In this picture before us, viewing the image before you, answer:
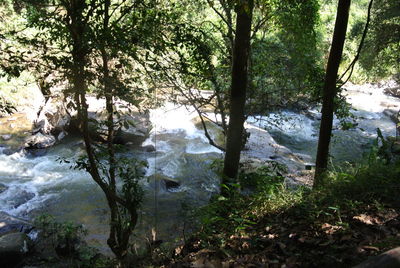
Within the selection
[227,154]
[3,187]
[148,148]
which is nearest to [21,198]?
[3,187]

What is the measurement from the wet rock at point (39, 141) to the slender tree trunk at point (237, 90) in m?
8.69

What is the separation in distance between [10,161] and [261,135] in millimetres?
8295

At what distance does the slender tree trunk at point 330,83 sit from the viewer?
15.3 feet

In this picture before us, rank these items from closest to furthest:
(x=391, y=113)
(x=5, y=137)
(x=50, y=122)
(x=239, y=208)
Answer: (x=239, y=208), (x=5, y=137), (x=50, y=122), (x=391, y=113)

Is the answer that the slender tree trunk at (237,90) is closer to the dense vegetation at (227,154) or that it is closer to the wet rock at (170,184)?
the dense vegetation at (227,154)

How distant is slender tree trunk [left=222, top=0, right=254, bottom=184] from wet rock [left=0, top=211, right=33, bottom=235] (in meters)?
4.47

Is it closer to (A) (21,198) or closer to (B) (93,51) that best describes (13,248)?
(A) (21,198)

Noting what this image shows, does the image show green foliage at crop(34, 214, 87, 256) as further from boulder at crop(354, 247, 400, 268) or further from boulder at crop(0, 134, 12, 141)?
boulder at crop(0, 134, 12, 141)

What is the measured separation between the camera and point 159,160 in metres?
10.9

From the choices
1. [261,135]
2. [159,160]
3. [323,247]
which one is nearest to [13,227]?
[159,160]

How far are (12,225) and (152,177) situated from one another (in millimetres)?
3720

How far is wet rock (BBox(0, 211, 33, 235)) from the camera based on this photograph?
692 cm

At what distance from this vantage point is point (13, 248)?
6035 mm

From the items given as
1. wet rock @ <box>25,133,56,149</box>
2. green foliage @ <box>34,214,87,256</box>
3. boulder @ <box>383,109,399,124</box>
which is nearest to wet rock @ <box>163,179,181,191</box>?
green foliage @ <box>34,214,87,256</box>
